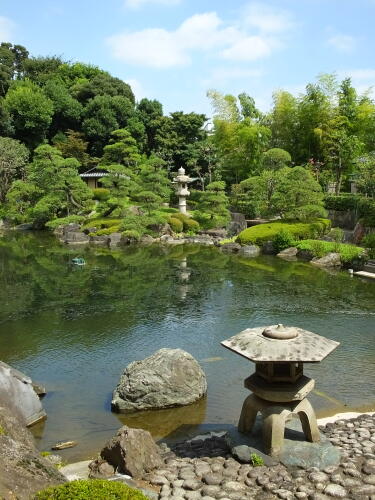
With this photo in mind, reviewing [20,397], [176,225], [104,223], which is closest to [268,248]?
[176,225]

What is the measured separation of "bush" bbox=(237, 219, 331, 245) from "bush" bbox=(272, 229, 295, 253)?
1.05ft

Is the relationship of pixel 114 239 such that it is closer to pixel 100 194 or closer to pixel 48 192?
pixel 48 192

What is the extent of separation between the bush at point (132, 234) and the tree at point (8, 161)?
56.6ft

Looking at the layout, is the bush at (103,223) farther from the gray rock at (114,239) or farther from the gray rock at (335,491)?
the gray rock at (335,491)

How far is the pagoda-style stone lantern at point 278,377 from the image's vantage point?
7.35m

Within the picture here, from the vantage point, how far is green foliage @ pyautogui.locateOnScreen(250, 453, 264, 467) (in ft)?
23.8

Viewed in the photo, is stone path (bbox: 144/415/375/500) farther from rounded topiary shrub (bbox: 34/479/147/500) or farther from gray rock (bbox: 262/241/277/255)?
gray rock (bbox: 262/241/277/255)

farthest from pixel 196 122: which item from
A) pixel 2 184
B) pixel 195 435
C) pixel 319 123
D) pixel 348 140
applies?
pixel 195 435

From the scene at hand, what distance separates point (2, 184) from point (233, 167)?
22.2 metres

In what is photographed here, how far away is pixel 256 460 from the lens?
23.9 feet

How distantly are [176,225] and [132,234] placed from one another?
4.30 metres

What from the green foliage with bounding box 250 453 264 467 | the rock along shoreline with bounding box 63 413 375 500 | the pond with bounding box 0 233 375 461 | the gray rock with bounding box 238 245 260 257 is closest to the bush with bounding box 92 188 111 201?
the pond with bounding box 0 233 375 461

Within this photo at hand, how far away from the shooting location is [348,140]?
131 feet

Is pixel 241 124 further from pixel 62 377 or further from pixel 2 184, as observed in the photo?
pixel 62 377
